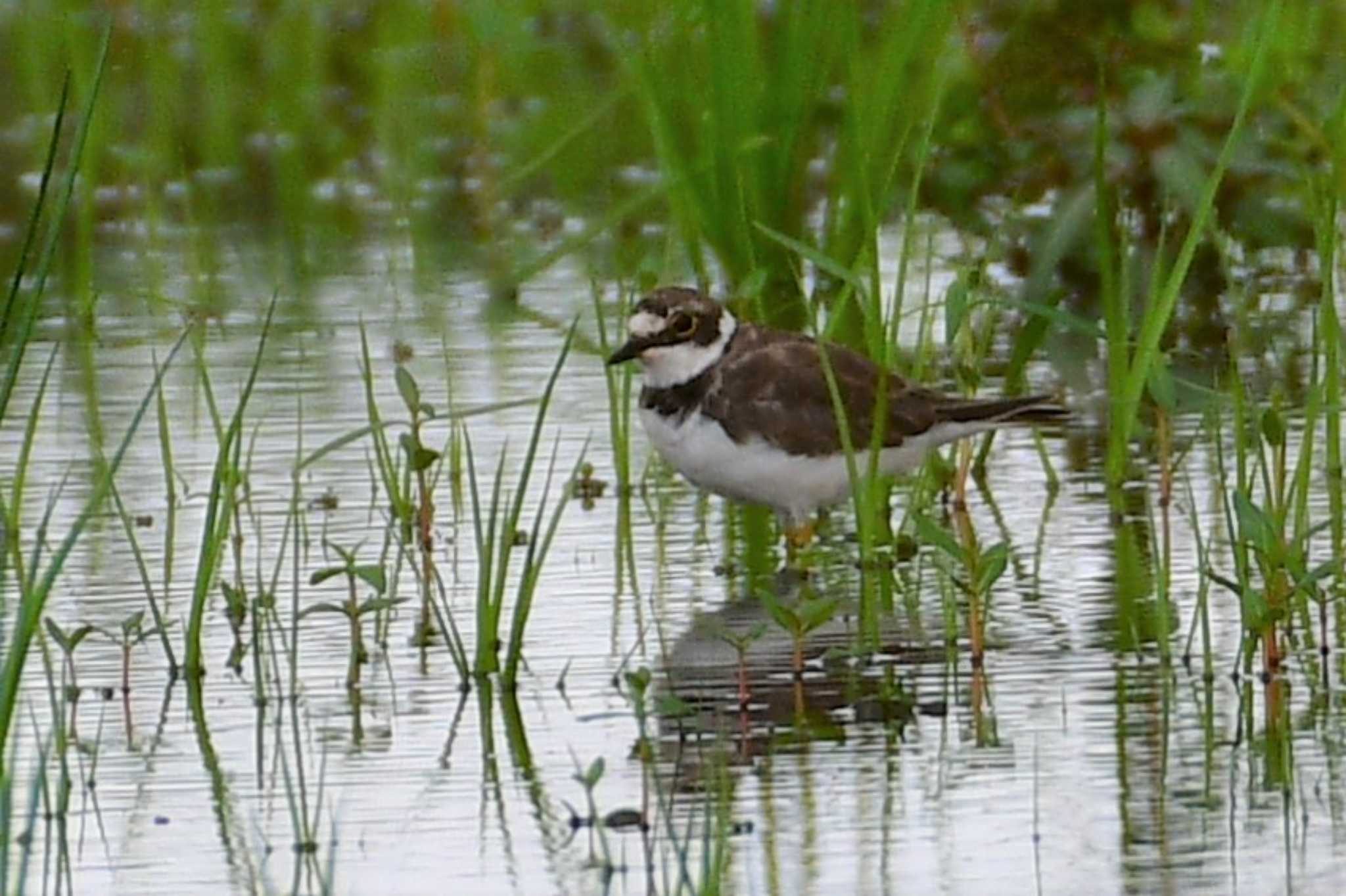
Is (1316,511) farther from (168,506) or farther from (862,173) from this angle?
(168,506)

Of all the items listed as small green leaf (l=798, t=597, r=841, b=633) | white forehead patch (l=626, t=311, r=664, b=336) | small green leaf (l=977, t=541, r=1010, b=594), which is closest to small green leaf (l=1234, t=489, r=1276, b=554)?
small green leaf (l=977, t=541, r=1010, b=594)

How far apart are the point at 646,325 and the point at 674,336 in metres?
0.09

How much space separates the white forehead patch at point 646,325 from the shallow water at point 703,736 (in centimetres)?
34

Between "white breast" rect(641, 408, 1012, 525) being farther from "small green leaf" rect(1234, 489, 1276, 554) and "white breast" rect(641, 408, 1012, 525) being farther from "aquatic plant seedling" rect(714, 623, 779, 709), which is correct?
"small green leaf" rect(1234, 489, 1276, 554)

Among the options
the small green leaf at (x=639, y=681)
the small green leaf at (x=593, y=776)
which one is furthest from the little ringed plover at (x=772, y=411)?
the small green leaf at (x=593, y=776)

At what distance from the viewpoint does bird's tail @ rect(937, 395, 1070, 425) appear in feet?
22.6

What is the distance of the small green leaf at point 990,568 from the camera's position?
544cm

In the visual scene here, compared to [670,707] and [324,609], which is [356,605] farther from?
[670,707]

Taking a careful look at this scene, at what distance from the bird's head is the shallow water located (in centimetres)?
30

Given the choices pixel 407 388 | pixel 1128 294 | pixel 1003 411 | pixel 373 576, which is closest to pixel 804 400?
pixel 1003 411

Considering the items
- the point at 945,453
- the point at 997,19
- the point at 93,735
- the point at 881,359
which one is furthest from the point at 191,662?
the point at 997,19

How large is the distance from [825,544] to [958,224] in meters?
2.55

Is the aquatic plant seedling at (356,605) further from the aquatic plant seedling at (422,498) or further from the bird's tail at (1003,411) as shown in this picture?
the bird's tail at (1003,411)

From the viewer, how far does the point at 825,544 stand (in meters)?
6.88
